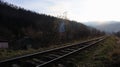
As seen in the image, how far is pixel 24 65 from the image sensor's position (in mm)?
8789

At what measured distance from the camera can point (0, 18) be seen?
1005 inches

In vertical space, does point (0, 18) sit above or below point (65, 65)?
above

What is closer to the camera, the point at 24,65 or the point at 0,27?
the point at 24,65

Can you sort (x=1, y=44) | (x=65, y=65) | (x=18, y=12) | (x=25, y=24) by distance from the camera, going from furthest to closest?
(x=18, y=12) < (x=25, y=24) < (x=1, y=44) < (x=65, y=65)

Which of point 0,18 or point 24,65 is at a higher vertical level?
point 0,18

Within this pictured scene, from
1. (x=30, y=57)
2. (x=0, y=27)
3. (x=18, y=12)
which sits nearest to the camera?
(x=30, y=57)

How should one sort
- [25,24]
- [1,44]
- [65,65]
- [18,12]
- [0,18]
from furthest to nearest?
[18,12] → [25,24] → [0,18] → [1,44] → [65,65]

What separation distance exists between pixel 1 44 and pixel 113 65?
8.61m

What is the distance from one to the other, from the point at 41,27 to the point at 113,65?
872 inches

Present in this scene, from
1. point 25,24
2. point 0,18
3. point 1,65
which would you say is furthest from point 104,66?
point 25,24

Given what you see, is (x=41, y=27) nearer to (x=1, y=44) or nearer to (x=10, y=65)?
(x=1, y=44)

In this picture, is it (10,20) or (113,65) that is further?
(10,20)

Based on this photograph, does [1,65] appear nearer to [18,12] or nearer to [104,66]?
[104,66]

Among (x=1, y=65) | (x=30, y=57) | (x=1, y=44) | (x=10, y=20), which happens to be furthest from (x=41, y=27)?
(x=1, y=65)
